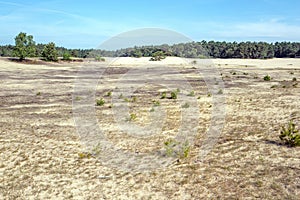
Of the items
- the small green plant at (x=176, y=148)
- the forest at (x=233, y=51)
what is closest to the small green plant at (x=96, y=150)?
the small green plant at (x=176, y=148)

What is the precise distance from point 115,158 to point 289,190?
572 cm

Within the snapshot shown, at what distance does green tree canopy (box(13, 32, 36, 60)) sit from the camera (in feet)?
214

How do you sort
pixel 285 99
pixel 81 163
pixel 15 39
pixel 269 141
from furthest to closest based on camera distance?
pixel 15 39 < pixel 285 99 < pixel 269 141 < pixel 81 163

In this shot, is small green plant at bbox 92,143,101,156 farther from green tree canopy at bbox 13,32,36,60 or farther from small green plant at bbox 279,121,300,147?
green tree canopy at bbox 13,32,36,60

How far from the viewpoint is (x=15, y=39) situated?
65.0 meters

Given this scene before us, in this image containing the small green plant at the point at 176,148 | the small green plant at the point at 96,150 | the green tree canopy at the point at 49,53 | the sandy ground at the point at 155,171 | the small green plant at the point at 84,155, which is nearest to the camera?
the sandy ground at the point at 155,171

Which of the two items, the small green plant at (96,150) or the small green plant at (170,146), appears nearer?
the small green plant at (170,146)

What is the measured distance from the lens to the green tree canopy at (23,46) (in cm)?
6525

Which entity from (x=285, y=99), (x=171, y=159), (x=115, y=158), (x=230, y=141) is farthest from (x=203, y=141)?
(x=285, y=99)

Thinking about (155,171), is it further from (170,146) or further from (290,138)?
(290,138)

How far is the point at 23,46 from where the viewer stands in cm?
6606

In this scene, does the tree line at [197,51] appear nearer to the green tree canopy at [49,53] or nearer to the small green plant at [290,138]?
the green tree canopy at [49,53]

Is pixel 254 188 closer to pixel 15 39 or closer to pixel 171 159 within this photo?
pixel 171 159

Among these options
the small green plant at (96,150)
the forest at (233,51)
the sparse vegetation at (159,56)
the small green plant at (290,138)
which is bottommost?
the small green plant at (96,150)
